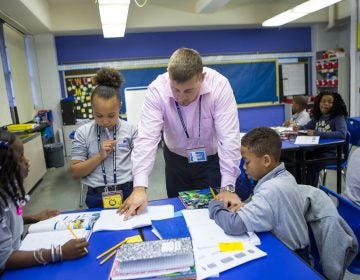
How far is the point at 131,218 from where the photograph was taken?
1.37 m

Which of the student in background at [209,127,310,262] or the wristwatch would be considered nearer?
the student in background at [209,127,310,262]

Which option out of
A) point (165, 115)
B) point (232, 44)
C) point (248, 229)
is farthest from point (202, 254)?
point (232, 44)

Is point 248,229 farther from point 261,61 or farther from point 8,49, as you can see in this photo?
point 261,61

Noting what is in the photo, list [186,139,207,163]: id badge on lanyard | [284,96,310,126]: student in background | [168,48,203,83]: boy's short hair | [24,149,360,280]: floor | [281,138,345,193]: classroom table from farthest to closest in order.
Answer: [284,96,310,126]: student in background → [24,149,360,280]: floor → [281,138,345,193]: classroom table → [186,139,207,163]: id badge on lanyard → [168,48,203,83]: boy's short hair

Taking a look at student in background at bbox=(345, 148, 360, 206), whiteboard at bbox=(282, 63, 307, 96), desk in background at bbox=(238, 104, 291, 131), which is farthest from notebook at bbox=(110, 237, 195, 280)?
whiteboard at bbox=(282, 63, 307, 96)

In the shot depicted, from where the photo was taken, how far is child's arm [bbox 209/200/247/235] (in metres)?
1.14

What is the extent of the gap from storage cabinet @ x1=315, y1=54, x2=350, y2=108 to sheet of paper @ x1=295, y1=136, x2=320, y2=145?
3854 millimetres

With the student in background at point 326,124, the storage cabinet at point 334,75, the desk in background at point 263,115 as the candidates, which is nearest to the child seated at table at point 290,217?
the student in background at point 326,124

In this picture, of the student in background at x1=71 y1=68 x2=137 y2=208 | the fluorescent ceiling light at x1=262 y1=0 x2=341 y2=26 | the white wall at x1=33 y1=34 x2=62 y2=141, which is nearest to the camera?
the student in background at x1=71 y1=68 x2=137 y2=208

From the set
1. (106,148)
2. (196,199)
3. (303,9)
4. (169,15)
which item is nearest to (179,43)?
(169,15)

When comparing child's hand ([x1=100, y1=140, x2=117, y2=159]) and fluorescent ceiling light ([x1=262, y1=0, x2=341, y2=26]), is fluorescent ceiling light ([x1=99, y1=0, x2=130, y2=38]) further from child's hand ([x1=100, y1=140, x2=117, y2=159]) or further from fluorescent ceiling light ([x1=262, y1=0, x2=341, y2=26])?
fluorescent ceiling light ([x1=262, y1=0, x2=341, y2=26])

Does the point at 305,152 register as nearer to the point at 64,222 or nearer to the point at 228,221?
the point at 228,221

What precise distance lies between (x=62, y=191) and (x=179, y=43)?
4.07 m

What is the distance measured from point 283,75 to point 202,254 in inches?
268
